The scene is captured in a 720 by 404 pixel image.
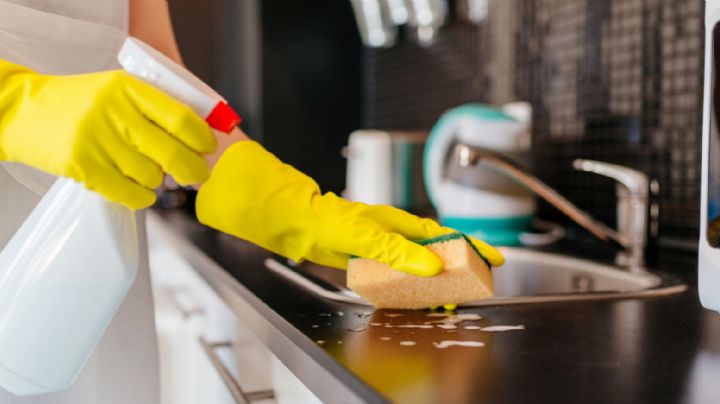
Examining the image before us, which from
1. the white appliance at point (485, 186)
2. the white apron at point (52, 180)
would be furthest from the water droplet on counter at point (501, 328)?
the white appliance at point (485, 186)

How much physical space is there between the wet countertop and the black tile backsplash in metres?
0.41

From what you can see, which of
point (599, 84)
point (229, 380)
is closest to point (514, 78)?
point (599, 84)

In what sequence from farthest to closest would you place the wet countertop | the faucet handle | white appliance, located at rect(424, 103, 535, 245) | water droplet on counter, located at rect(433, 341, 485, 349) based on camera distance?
1. white appliance, located at rect(424, 103, 535, 245)
2. the faucet handle
3. water droplet on counter, located at rect(433, 341, 485, 349)
4. the wet countertop

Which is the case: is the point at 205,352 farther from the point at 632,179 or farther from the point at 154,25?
the point at 632,179

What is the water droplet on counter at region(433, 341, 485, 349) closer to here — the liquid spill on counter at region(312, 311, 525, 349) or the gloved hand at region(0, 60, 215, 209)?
the liquid spill on counter at region(312, 311, 525, 349)

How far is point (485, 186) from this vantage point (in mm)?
1338

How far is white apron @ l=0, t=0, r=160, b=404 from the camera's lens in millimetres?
738

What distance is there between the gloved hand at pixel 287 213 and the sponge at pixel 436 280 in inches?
0.8

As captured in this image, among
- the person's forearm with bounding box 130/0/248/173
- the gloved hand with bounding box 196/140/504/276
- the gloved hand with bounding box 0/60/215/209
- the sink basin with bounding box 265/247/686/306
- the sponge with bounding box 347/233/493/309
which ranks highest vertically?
the person's forearm with bounding box 130/0/248/173

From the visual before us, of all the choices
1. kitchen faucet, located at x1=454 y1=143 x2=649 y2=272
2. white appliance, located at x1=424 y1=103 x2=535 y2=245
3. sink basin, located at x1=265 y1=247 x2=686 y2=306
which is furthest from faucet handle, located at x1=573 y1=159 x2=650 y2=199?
white appliance, located at x1=424 y1=103 x2=535 y2=245

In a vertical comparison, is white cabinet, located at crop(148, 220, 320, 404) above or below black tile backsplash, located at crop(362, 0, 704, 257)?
below

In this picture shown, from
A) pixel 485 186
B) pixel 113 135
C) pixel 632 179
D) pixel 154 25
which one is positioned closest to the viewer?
pixel 113 135

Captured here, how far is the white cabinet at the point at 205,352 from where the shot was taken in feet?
2.58

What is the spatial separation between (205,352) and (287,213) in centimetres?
50
